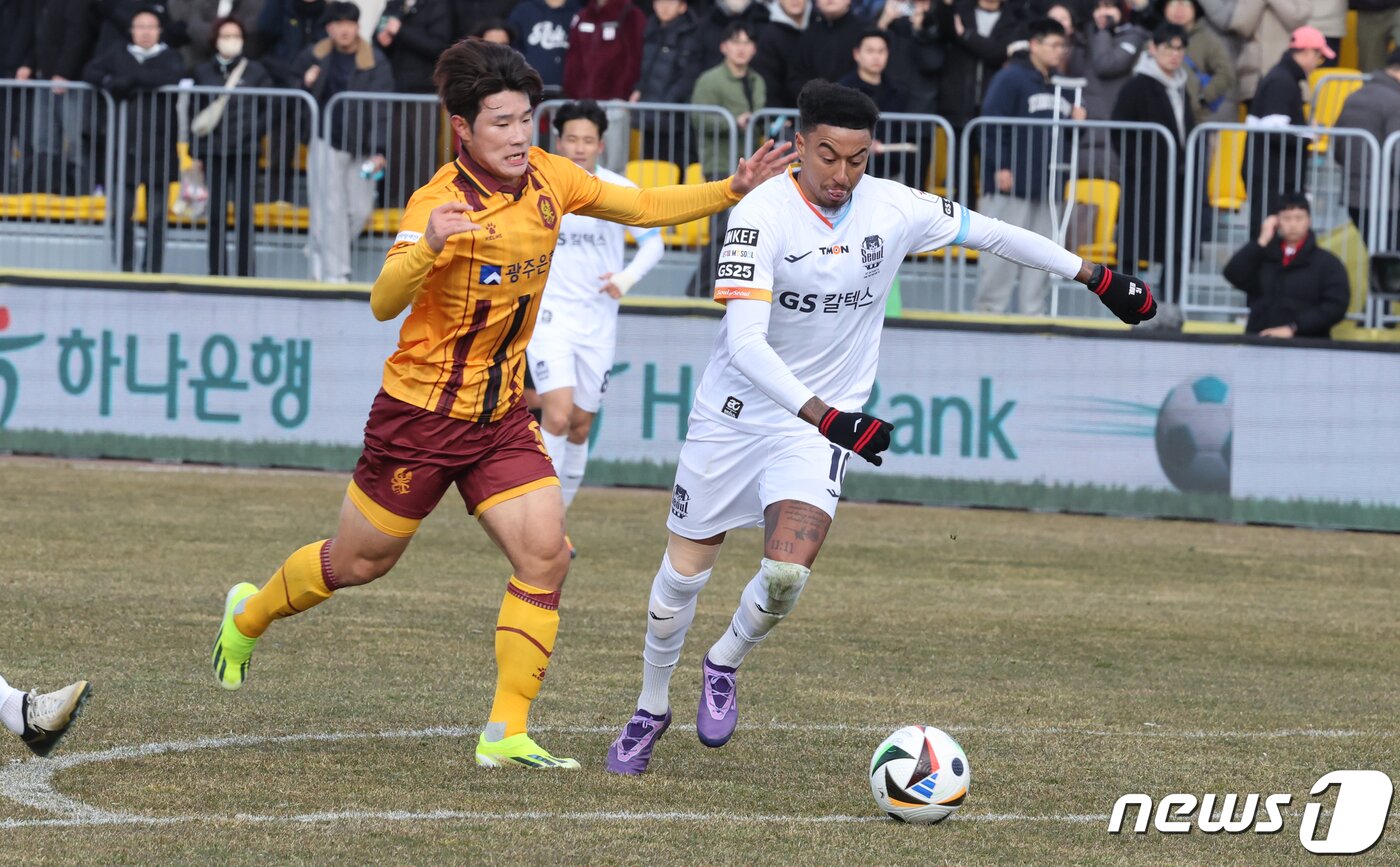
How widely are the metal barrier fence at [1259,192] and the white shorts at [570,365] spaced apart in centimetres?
503

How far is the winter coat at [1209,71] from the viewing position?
685 inches

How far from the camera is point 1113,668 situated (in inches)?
385

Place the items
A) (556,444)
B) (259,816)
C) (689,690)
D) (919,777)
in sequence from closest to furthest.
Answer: (259,816)
(919,777)
(689,690)
(556,444)

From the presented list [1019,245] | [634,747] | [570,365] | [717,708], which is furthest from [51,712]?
[570,365]

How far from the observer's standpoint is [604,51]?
56.6ft

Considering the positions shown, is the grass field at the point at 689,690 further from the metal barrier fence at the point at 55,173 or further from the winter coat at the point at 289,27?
the winter coat at the point at 289,27

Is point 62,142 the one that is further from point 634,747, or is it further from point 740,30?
point 634,747

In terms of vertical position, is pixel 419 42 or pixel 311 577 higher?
pixel 419 42

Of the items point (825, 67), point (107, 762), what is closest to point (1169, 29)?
point (825, 67)

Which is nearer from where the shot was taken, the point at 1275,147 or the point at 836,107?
the point at 836,107

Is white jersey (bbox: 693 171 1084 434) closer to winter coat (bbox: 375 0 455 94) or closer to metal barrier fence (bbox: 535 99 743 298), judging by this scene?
metal barrier fence (bbox: 535 99 743 298)

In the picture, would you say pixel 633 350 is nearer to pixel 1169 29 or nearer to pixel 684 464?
pixel 1169 29

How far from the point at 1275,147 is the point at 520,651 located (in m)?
10.1

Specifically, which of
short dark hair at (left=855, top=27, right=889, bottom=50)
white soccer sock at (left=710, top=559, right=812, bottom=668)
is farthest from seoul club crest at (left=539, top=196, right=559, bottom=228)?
short dark hair at (left=855, top=27, right=889, bottom=50)
